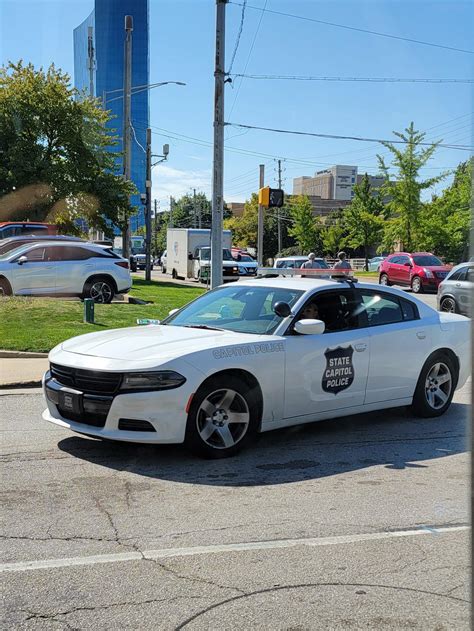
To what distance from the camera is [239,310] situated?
22.4ft

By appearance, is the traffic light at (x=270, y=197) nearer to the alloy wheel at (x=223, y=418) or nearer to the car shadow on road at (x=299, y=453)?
the car shadow on road at (x=299, y=453)

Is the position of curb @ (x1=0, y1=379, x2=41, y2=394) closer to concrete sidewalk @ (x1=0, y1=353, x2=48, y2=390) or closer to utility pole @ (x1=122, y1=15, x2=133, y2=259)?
concrete sidewalk @ (x1=0, y1=353, x2=48, y2=390)

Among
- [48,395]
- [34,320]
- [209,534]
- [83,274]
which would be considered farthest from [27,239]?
[209,534]

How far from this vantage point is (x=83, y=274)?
666 inches

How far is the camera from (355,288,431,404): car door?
22.6ft

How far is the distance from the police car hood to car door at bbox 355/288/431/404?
135 cm

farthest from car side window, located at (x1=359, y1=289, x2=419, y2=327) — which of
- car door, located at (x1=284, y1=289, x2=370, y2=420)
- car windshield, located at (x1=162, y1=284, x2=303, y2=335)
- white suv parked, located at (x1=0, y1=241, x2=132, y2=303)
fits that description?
white suv parked, located at (x1=0, y1=241, x2=132, y2=303)

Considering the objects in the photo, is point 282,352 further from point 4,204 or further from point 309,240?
point 309,240

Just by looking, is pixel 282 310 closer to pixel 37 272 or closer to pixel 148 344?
pixel 148 344

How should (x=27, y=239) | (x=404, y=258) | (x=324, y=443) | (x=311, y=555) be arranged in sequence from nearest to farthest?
(x=311, y=555), (x=324, y=443), (x=27, y=239), (x=404, y=258)

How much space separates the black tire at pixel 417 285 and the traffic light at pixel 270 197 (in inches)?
564

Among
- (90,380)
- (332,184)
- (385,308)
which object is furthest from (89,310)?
(332,184)

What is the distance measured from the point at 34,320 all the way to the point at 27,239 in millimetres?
6980

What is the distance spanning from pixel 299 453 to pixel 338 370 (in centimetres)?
90
